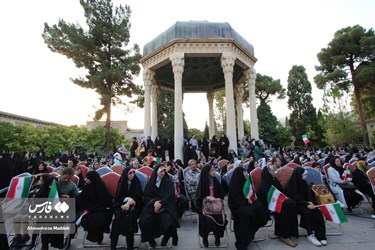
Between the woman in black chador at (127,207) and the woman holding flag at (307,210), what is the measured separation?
2943 millimetres

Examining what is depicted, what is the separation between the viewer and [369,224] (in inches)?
189

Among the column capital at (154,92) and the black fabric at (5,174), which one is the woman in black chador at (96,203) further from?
the column capital at (154,92)

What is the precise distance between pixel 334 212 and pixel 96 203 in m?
4.24

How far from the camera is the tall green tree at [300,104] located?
113 ft

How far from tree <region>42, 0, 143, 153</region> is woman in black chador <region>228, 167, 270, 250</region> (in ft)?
52.3

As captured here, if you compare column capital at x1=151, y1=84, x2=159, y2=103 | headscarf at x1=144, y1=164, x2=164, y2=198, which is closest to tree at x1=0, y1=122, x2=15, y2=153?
column capital at x1=151, y1=84, x2=159, y2=103

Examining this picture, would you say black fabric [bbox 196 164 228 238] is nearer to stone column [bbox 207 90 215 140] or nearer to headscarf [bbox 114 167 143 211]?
headscarf [bbox 114 167 143 211]

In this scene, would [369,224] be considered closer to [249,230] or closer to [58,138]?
[249,230]

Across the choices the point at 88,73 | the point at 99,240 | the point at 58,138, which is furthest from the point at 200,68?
the point at 58,138

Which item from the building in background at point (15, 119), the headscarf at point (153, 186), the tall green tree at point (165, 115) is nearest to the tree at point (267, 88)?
the tall green tree at point (165, 115)

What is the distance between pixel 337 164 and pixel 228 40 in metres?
8.95

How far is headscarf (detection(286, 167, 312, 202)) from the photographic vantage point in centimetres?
436

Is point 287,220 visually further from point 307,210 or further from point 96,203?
point 96,203

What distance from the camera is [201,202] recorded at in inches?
167
